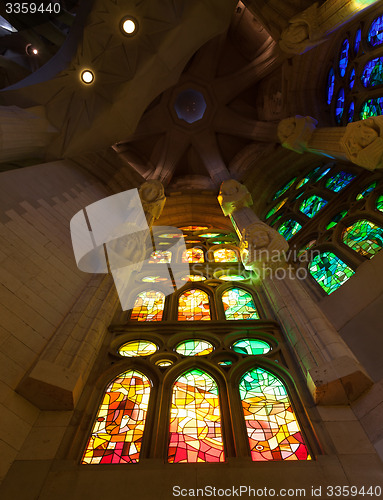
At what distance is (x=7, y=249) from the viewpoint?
505 centimetres

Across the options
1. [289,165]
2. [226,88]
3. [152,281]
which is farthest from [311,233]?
[226,88]

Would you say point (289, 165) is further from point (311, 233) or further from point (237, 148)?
point (311, 233)

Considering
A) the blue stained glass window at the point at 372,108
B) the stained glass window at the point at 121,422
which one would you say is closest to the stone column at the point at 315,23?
the blue stained glass window at the point at 372,108

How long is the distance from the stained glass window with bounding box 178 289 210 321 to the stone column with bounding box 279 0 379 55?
5.72 metres

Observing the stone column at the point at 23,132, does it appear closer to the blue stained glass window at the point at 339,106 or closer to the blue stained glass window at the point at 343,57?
the blue stained glass window at the point at 339,106

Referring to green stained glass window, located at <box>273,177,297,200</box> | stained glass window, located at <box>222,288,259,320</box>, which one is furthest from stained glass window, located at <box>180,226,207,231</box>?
stained glass window, located at <box>222,288,259,320</box>

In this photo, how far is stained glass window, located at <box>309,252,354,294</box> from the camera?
5832mm

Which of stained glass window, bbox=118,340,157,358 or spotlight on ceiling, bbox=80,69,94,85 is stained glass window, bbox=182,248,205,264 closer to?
stained glass window, bbox=118,340,157,358

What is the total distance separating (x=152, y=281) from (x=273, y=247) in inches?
112

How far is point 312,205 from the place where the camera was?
30.2 feet

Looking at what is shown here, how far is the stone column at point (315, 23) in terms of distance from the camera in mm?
6184

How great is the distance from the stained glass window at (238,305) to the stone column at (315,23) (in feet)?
17.8

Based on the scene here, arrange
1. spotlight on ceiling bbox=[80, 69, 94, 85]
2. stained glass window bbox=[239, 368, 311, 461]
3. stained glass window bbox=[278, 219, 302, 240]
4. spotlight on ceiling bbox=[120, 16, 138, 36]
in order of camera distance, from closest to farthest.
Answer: stained glass window bbox=[239, 368, 311, 461], spotlight on ceiling bbox=[120, 16, 138, 36], spotlight on ceiling bbox=[80, 69, 94, 85], stained glass window bbox=[278, 219, 302, 240]

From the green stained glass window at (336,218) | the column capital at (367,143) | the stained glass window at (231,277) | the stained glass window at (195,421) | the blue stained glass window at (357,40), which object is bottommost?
the stained glass window at (195,421)
